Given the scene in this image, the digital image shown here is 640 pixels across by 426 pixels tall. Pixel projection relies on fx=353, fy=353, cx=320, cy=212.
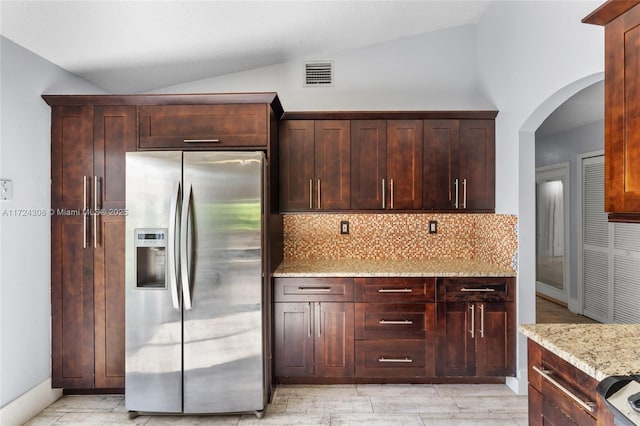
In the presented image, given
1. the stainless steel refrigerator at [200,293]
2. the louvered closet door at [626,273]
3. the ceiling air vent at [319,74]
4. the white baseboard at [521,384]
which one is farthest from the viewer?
the louvered closet door at [626,273]

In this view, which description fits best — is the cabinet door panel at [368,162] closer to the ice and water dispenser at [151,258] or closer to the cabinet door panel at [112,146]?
the ice and water dispenser at [151,258]

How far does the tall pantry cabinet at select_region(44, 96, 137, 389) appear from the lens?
2697mm

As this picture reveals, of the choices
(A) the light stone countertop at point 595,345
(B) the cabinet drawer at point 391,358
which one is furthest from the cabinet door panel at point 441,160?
(A) the light stone countertop at point 595,345

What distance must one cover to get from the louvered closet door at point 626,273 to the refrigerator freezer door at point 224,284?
13.3 ft

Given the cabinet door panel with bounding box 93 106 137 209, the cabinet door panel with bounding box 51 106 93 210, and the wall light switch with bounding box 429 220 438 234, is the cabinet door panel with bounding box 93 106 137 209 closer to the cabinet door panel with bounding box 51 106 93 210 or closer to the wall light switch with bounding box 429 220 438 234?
the cabinet door panel with bounding box 51 106 93 210

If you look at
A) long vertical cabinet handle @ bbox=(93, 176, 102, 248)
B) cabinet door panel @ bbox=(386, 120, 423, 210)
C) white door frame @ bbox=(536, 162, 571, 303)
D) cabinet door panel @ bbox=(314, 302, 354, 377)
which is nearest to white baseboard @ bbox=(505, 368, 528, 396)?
cabinet door panel @ bbox=(314, 302, 354, 377)

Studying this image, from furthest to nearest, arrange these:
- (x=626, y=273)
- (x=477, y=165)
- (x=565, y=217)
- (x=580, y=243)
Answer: (x=565, y=217) → (x=580, y=243) → (x=626, y=273) → (x=477, y=165)

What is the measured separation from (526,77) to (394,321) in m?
2.14

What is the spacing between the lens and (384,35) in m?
3.35

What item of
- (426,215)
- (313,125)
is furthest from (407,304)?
(313,125)

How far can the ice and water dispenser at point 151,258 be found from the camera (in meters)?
2.43

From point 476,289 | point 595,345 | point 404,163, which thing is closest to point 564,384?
point 595,345

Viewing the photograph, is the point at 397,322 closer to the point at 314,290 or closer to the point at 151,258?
the point at 314,290

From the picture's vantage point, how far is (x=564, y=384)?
1.32 metres
